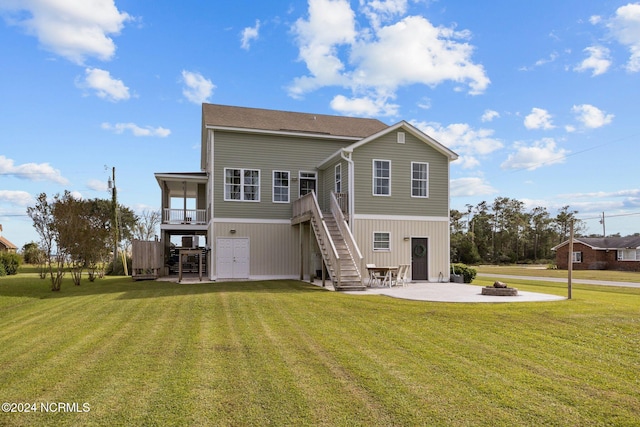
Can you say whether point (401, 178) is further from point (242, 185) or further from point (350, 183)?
point (242, 185)

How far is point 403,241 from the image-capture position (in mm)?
18453

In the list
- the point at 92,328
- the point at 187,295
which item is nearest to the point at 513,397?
the point at 92,328

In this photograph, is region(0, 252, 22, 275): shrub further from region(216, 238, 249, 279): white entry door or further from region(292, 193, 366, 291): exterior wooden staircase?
region(292, 193, 366, 291): exterior wooden staircase

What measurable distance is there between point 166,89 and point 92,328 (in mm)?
11356

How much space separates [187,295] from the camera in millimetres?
13602

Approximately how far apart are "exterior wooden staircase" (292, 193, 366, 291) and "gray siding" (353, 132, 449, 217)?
1.18 metres

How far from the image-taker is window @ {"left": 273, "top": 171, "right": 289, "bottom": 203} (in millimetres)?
20578

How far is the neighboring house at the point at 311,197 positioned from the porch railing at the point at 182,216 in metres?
0.05

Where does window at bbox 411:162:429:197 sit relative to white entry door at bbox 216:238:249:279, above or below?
above

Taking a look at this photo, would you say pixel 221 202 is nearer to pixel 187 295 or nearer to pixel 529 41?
pixel 187 295

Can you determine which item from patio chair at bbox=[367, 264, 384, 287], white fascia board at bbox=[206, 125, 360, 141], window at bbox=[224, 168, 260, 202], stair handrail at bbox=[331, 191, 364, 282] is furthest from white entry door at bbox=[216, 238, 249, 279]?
patio chair at bbox=[367, 264, 384, 287]

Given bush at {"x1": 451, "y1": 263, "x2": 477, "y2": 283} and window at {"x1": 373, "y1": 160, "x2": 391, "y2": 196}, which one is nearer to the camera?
window at {"x1": 373, "y1": 160, "x2": 391, "y2": 196}

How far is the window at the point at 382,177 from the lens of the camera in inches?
711

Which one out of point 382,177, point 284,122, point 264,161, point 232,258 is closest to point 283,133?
point 264,161
